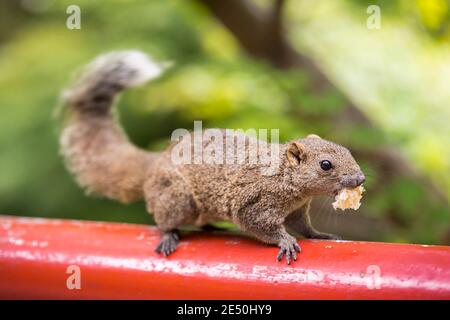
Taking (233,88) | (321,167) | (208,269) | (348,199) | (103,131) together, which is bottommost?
(208,269)

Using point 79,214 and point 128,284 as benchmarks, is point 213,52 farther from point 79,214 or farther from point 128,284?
point 128,284

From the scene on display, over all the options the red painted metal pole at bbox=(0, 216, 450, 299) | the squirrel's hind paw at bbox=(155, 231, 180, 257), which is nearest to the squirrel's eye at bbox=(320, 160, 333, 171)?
the red painted metal pole at bbox=(0, 216, 450, 299)

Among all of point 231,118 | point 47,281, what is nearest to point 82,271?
point 47,281

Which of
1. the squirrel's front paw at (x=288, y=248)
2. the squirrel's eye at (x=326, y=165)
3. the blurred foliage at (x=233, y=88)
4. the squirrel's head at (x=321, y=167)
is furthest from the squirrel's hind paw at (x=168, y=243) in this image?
the blurred foliage at (x=233, y=88)

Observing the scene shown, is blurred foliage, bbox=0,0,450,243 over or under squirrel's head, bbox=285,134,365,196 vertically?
over

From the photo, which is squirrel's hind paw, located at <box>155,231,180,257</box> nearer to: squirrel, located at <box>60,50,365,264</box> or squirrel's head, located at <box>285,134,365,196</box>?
squirrel, located at <box>60,50,365,264</box>

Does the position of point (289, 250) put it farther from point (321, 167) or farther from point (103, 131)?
point (103, 131)

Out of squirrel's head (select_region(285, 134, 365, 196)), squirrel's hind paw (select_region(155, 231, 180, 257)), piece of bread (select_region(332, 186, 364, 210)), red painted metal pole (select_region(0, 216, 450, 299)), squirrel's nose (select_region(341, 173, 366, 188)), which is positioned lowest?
red painted metal pole (select_region(0, 216, 450, 299))

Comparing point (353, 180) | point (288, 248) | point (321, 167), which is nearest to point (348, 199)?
point (353, 180)
